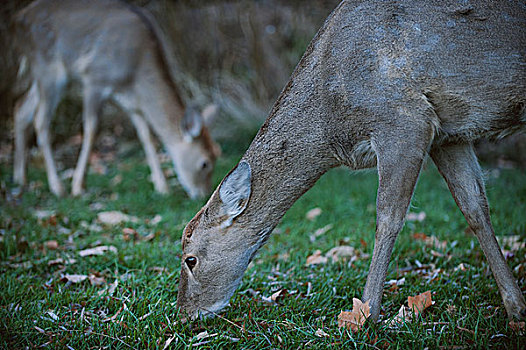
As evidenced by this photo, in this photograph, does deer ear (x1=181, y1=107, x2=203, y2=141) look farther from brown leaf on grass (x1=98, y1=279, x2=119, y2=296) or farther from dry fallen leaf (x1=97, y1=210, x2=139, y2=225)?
brown leaf on grass (x1=98, y1=279, x2=119, y2=296)

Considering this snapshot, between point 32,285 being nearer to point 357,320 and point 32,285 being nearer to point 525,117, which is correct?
point 357,320

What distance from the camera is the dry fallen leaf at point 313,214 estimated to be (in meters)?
5.95

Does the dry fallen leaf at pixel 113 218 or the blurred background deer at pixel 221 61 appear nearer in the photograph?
the dry fallen leaf at pixel 113 218

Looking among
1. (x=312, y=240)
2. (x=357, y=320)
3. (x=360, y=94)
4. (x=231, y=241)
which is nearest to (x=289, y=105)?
(x=360, y=94)

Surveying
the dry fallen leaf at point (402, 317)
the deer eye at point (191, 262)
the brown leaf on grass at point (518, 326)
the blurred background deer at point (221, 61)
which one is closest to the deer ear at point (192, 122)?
the blurred background deer at point (221, 61)

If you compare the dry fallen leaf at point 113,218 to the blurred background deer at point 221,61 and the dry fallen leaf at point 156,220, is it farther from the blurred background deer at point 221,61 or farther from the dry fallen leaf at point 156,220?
the blurred background deer at point 221,61

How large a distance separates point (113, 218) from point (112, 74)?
2.38 m

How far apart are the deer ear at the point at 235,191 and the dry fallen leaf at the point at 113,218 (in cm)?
279

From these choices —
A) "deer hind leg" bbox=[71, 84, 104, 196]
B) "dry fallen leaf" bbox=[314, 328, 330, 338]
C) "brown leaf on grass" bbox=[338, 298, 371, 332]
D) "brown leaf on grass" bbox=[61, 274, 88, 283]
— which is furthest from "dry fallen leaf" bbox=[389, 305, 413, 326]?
"deer hind leg" bbox=[71, 84, 104, 196]

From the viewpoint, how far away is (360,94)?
3.10 meters

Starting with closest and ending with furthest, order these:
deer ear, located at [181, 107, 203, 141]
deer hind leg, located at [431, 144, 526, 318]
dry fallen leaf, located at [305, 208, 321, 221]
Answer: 1. deer hind leg, located at [431, 144, 526, 318]
2. dry fallen leaf, located at [305, 208, 321, 221]
3. deer ear, located at [181, 107, 203, 141]

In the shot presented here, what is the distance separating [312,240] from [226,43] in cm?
628

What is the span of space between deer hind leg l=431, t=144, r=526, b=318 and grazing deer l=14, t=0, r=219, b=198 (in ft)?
13.1

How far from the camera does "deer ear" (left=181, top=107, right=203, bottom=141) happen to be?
693 centimetres
